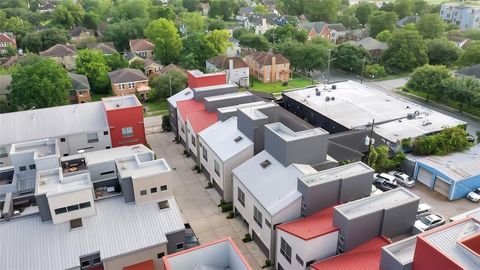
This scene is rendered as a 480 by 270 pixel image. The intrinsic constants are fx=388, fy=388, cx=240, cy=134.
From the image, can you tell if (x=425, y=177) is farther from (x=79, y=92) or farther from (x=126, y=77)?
(x=79, y=92)

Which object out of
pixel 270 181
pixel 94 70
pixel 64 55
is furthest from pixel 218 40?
pixel 270 181

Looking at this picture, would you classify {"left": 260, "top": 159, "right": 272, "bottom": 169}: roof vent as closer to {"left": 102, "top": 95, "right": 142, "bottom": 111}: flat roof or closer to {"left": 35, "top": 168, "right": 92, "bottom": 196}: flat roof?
{"left": 35, "top": 168, "right": 92, "bottom": 196}: flat roof

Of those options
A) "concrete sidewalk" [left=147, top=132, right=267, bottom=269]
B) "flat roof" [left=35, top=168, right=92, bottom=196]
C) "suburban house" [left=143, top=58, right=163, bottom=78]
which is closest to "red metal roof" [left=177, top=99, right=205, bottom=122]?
"concrete sidewalk" [left=147, top=132, right=267, bottom=269]

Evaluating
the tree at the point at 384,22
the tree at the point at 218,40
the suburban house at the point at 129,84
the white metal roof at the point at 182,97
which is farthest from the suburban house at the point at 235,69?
the tree at the point at 384,22

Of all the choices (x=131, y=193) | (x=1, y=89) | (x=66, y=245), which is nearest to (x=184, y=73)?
(x=1, y=89)

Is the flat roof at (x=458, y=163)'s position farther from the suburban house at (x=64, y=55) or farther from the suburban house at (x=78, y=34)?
the suburban house at (x=78, y=34)
